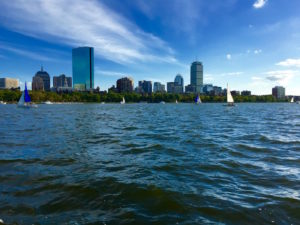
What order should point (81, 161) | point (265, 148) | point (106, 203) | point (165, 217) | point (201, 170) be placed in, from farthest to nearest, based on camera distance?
1. point (265, 148)
2. point (81, 161)
3. point (201, 170)
4. point (106, 203)
5. point (165, 217)

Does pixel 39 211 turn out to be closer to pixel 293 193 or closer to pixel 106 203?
pixel 106 203

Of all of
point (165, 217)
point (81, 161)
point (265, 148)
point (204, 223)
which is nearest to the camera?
point (204, 223)

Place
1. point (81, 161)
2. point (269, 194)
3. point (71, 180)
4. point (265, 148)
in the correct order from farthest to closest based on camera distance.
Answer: point (265, 148)
point (81, 161)
point (71, 180)
point (269, 194)

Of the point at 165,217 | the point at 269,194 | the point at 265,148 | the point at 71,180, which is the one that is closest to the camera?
the point at 165,217

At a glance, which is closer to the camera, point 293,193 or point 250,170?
point 293,193

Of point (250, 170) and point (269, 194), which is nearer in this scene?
point (269, 194)

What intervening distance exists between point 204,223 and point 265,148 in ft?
41.4

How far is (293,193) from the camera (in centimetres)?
869

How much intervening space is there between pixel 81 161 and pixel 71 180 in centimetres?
309

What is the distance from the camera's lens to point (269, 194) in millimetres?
8539

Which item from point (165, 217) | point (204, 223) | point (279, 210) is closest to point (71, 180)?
point (165, 217)

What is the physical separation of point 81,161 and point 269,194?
9635 mm

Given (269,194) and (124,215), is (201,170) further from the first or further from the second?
(124,215)

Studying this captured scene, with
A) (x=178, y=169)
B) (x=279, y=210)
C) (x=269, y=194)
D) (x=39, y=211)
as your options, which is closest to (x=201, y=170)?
(x=178, y=169)
